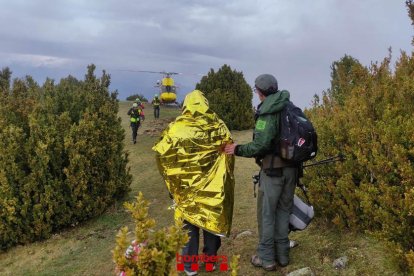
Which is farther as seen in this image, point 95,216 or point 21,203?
point 95,216

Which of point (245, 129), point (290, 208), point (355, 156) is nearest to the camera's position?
point (290, 208)

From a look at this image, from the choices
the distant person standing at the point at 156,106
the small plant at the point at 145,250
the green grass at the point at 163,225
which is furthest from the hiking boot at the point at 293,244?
the distant person standing at the point at 156,106

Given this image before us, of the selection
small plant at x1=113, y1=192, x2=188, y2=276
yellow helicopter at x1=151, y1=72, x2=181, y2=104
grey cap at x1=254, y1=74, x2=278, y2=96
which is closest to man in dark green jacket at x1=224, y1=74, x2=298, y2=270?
grey cap at x1=254, y1=74, x2=278, y2=96

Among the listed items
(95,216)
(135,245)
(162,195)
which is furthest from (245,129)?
(135,245)

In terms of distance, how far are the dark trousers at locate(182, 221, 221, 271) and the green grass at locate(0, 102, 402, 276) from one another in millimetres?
336

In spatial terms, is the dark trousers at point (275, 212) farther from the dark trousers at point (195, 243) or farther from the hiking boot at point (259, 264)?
the dark trousers at point (195, 243)

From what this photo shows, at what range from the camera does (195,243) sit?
536cm

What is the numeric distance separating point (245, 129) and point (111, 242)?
13.6m

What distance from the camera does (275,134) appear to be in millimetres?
4648

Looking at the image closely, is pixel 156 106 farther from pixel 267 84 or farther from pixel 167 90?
pixel 267 84

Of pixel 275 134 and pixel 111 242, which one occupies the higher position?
pixel 275 134

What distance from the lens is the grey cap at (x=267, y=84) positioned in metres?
4.82

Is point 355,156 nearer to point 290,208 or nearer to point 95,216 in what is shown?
point 290,208

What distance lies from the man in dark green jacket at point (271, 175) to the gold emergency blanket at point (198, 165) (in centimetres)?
27
